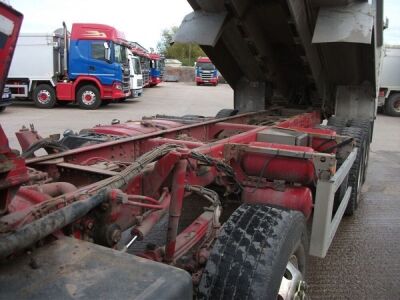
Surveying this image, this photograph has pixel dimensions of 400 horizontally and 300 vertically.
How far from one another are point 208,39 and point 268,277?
4.10 metres

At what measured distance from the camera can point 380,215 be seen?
5621 mm

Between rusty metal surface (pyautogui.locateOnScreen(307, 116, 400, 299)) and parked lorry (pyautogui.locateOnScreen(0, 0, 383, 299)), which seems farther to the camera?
rusty metal surface (pyautogui.locateOnScreen(307, 116, 400, 299))

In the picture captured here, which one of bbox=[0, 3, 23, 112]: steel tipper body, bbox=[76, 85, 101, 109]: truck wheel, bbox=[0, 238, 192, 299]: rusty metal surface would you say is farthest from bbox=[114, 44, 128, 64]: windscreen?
bbox=[0, 3, 23, 112]: steel tipper body

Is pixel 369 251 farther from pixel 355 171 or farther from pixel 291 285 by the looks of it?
pixel 291 285

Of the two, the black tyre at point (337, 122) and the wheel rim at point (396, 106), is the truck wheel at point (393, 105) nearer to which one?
the wheel rim at point (396, 106)

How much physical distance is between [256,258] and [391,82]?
785 inches

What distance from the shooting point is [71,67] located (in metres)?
19.3

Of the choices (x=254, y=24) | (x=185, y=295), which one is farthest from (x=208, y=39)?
(x=185, y=295)

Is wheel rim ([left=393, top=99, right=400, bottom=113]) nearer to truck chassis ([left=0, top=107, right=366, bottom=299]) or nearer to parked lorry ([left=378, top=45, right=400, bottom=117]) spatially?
parked lorry ([left=378, top=45, right=400, bottom=117])

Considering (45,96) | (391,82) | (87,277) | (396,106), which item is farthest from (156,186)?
(396,106)

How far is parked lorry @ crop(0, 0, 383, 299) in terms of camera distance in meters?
1.50

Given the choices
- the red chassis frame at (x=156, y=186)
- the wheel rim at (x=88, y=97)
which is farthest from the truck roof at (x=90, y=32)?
the red chassis frame at (x=156, y=186)

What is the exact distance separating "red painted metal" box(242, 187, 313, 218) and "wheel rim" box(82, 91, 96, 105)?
16.9 meters

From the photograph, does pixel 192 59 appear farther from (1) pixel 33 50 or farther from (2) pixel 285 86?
(2) pixel 285 86
